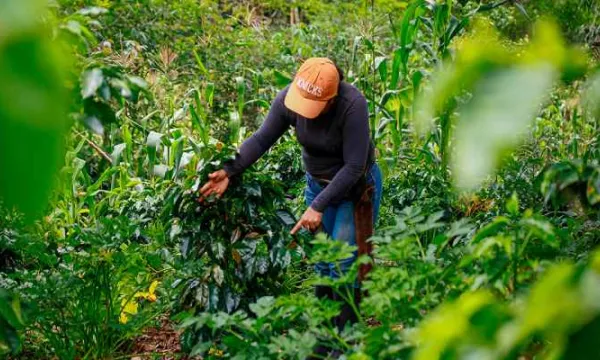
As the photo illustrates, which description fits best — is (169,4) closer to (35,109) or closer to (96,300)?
(96,300)

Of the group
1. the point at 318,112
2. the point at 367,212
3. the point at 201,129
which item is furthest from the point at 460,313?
the point at 201,129

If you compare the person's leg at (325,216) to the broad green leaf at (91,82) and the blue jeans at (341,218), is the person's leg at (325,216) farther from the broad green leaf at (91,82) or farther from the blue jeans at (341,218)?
the broad green leaf at (91,82)

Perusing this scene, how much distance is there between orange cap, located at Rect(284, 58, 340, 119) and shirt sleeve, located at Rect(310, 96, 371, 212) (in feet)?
0.43

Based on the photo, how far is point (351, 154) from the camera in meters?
2.83

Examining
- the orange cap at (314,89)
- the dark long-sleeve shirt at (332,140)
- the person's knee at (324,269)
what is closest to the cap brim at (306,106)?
the orange cap at (314,89)

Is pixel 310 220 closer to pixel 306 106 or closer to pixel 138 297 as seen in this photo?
pixel 306 106

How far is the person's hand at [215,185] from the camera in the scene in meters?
2.77

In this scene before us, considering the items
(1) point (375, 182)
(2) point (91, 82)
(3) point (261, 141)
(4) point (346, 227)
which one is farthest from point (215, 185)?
(2) point (91, 82)

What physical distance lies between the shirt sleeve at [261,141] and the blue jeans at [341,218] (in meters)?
0.27

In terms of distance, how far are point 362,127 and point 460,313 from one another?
7.29ft

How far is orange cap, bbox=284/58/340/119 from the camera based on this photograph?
271 cm

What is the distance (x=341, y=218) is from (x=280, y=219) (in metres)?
0.28

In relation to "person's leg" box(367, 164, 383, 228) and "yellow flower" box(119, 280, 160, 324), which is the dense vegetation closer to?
"yellow flower" box(119, 280, 160, 324)

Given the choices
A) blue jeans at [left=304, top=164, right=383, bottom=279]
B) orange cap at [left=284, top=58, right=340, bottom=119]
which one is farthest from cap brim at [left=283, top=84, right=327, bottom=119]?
blue jeans at [left=304, top=164, right=383, bottom=279]
